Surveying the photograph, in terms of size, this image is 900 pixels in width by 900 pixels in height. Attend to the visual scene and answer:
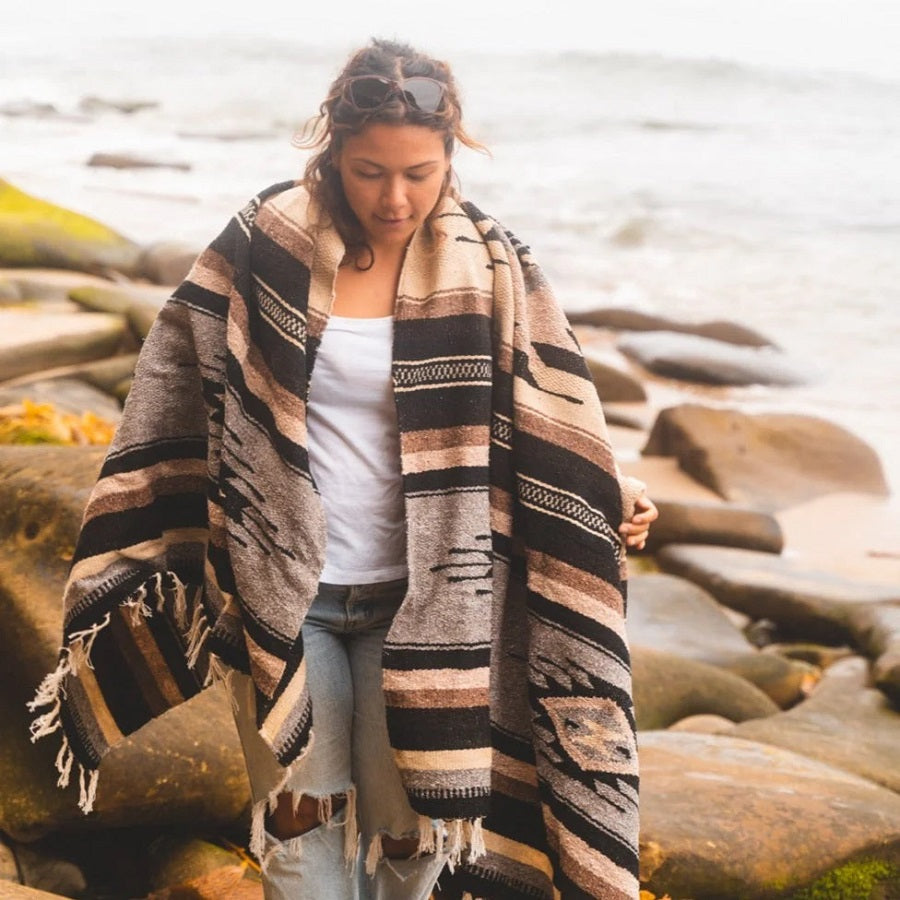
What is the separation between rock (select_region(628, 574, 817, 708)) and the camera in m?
5.84

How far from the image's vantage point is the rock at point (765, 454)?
926 centimetres

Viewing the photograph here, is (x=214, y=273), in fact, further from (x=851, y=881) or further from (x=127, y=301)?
(x=127, y=301)

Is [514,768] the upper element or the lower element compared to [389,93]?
lower

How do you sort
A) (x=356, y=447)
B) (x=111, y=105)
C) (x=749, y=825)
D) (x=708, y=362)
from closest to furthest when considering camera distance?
(x=356, y=447) → (x=749, y=825) → (x=708, y=362) → (x=111, y=105)

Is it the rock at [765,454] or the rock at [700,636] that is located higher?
the rock at [700,636]

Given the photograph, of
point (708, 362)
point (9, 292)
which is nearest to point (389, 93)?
point (9, 292)

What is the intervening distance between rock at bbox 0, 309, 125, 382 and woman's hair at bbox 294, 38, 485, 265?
5247mm

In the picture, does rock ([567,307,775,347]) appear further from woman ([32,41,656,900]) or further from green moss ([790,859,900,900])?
woman ([32,41,656,900])

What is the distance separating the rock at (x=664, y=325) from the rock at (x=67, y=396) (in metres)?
7.68

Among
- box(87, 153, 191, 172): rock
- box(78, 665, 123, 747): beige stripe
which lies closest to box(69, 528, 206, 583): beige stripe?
box(78, 665, 123, 747): beige stripe

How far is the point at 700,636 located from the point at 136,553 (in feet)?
13.3

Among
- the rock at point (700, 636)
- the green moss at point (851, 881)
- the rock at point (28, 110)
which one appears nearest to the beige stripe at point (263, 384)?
the green moss at point (851, 881)

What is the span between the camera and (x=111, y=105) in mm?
23062

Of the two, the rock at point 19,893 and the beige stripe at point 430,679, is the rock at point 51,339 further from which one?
the beige stripe at point 430,679
